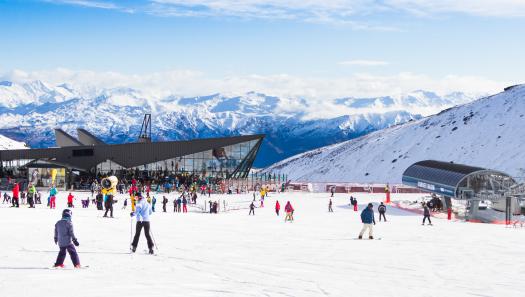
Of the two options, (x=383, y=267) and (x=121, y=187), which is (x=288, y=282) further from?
Answer: (x=121, y=187)

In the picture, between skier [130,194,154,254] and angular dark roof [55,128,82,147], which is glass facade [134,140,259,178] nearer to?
angular dark roof [55,128,82,147]

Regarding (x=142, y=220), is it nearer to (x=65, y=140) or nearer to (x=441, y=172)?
(x=441, y=172)

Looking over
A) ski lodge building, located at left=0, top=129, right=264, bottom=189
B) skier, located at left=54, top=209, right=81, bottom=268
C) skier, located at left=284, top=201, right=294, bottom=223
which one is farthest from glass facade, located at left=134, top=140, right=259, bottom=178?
skier, located at left=54, top=209, right=81, bottom=268

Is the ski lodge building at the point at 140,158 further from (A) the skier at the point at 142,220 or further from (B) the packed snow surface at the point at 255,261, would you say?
(A) the skier at the point at 142,220

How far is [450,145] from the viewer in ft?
491

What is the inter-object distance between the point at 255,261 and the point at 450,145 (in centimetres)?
13774

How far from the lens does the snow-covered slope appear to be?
136625 mm

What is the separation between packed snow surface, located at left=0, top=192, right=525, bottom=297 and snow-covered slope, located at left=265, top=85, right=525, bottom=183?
104m

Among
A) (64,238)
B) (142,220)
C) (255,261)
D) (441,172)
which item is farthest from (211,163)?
(64,238)

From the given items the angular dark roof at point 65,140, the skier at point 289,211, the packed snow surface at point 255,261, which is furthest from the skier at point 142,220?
the angular dark roof at point 65,140

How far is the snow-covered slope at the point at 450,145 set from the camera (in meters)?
137

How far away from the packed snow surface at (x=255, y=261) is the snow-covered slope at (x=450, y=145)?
10417 centimetres

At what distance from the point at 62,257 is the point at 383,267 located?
7.56 m

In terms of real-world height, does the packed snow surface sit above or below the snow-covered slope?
below
